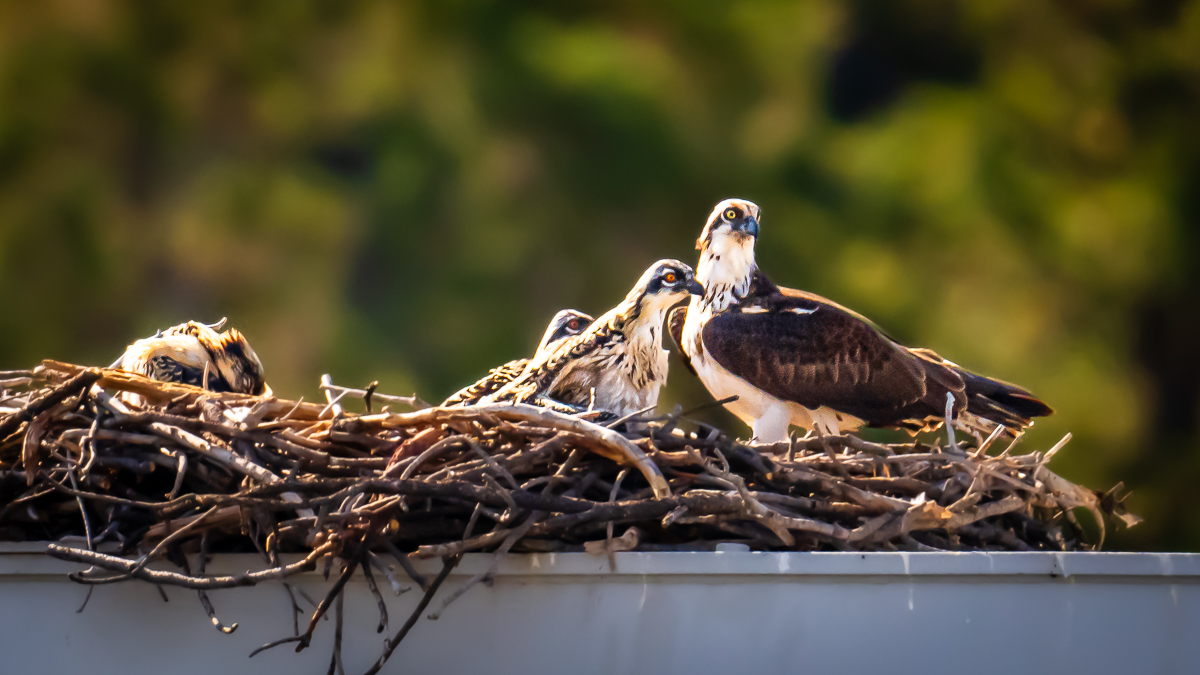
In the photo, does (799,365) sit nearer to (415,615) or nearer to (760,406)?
(760,406)

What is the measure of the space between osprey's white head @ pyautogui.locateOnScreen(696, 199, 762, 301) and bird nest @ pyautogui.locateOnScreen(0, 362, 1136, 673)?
0.86 m

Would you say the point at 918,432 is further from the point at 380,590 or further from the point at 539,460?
the point at 380,590

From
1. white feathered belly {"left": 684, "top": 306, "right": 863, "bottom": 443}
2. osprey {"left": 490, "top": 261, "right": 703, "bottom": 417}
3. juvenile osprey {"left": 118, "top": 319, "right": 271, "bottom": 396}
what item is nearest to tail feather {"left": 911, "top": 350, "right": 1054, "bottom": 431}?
white feathered belly {"left": 684, "top": 306, "right": 863, "bottom": 443}

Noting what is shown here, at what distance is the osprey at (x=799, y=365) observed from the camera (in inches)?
118

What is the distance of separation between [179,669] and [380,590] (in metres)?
0.39

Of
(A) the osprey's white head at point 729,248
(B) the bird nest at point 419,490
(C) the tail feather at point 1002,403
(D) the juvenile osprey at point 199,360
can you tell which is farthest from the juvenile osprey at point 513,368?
(C) the tail feather at point 1002,403

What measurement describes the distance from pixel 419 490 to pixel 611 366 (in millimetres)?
1016

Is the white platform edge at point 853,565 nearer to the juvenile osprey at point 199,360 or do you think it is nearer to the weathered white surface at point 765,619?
the weathered white surface at point 765,619

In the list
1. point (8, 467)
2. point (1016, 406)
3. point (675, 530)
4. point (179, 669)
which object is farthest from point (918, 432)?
point (8, 467)

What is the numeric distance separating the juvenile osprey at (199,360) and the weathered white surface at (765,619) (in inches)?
41.8

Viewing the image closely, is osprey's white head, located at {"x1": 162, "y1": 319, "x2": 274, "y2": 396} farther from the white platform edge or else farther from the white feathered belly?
the white platform edge

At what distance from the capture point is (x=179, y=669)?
6.44ft

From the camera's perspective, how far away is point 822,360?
306 cm

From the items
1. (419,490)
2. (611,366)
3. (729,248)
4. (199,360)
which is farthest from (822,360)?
(199,360)
